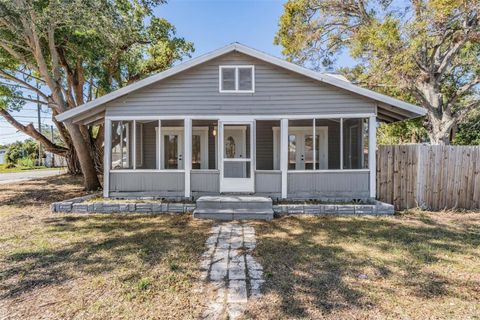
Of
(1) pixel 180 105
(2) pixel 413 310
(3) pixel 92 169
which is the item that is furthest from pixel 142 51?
(2) pixel 413 310

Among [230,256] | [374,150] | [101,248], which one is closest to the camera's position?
[230,256]

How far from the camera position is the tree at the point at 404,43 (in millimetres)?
11453

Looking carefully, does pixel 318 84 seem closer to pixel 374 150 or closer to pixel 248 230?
pixel 374 150

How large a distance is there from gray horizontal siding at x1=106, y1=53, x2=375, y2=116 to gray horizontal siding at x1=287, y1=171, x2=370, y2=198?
6.47ft

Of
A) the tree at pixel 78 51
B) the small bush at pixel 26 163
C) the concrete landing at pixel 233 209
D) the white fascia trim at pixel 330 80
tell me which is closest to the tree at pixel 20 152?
the small bush at pixel 26 163

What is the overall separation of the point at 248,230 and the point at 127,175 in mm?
4595

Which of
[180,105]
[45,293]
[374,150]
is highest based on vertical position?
[180,105]

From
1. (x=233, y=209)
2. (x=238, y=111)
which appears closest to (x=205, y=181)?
(x=233, y=209)

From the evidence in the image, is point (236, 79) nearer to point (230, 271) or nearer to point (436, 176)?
point (230, 271)

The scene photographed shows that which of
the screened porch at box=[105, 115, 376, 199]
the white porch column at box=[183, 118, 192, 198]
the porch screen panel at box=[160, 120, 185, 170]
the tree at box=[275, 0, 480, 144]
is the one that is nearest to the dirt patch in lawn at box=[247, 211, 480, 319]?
the screened porch at box=[105, 115, 376, 199]

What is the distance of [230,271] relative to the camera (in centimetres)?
423

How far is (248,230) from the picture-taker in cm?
646

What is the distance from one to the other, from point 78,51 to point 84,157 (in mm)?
4391

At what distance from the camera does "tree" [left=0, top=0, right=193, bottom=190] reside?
9.28m
